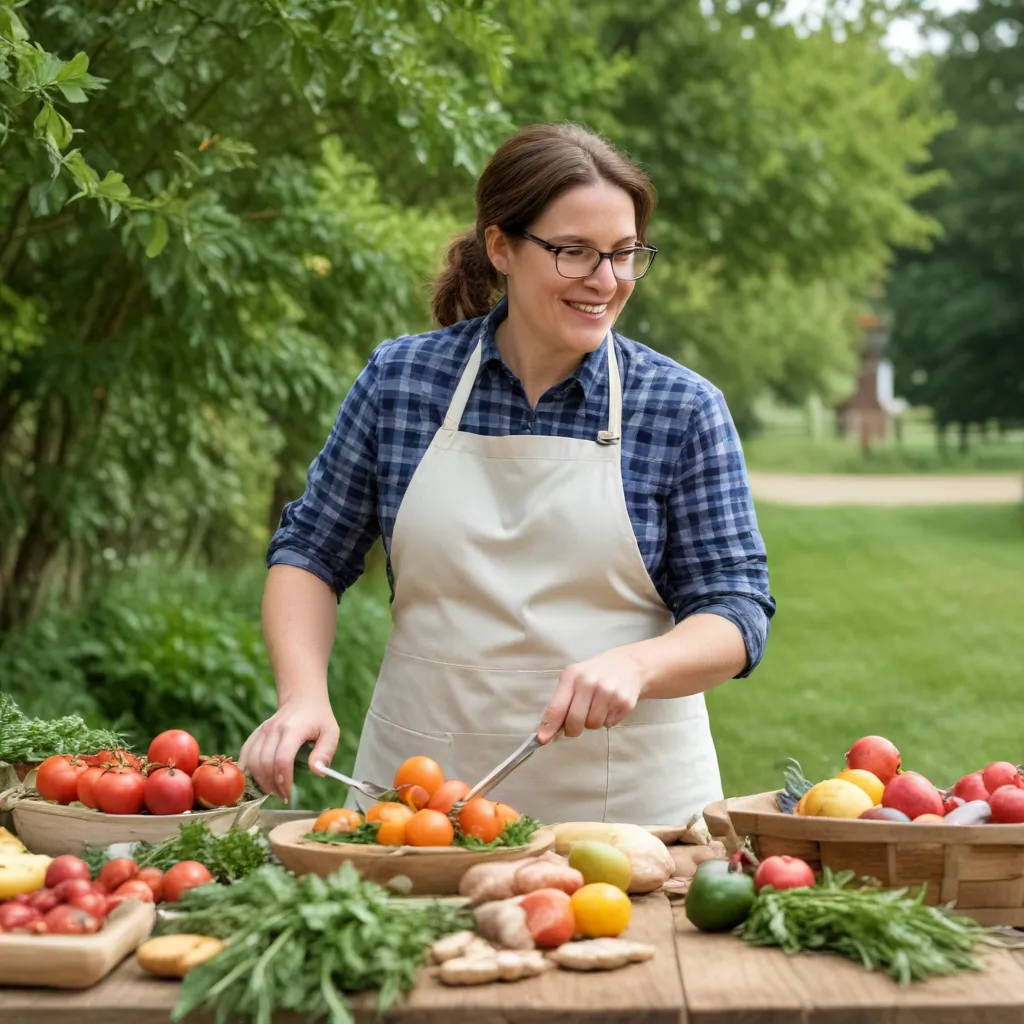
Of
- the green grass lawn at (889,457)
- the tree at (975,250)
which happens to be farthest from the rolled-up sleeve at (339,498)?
the green grass lawn at (889,457)

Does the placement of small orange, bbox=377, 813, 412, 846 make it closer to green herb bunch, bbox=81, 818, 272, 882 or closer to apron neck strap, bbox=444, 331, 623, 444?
green herb bunch, bbox=81, 818, 272, 882

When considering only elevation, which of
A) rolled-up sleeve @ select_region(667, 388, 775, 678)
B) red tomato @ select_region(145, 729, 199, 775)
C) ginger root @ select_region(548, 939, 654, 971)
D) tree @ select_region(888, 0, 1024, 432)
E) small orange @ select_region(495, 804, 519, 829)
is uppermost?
tree @ select_region(888, 0, 1024, 432)

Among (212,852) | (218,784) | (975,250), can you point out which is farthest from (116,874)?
(975,250)

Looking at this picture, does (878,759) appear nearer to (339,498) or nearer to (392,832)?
(392,832)

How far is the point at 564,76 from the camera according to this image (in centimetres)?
892

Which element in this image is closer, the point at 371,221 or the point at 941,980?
the point at 941,980

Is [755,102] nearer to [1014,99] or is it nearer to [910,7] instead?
[910,7]

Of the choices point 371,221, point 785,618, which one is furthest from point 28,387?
point 785,618

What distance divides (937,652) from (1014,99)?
22571 millimetres

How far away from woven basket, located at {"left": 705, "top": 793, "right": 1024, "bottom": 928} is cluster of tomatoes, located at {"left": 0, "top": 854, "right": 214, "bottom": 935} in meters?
0.88

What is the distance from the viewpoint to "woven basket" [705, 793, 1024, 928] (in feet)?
6.91

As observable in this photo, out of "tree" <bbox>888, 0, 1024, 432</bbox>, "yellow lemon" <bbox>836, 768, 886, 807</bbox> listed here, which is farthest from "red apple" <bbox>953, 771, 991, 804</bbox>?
"tree" <bbox>888, 0, 1024, 432</bbox>

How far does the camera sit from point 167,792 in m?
2.39

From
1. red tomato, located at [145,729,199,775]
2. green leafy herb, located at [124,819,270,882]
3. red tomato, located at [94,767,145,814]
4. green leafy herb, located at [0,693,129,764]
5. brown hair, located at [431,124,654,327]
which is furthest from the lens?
brown hair, located at [431,124,654,327]
